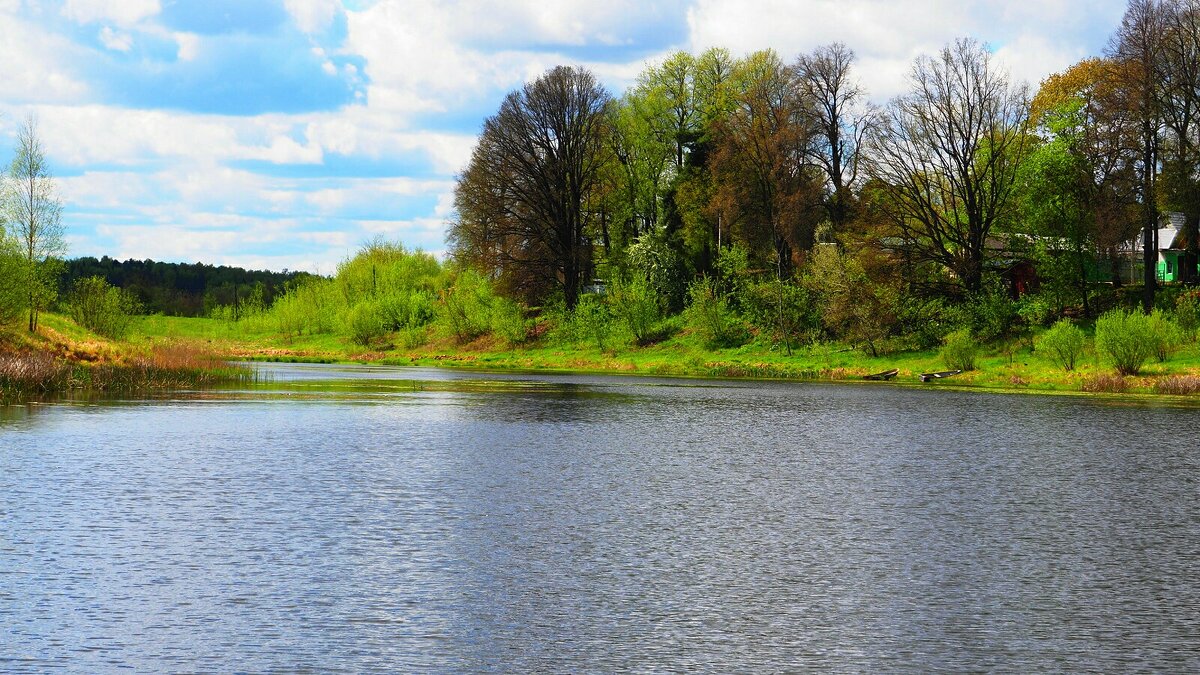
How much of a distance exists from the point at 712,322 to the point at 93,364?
132ft

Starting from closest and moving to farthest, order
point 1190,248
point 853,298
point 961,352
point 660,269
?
point 961,352
point 853,298
point 1190,248
point 660,269

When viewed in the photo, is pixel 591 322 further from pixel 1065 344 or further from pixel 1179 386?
pixel 1179 386

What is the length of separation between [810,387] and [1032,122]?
99.6ft

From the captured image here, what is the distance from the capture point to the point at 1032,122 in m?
74.8

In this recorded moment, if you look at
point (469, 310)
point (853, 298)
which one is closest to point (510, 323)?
point (469, 310)

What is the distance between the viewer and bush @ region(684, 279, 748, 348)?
254 ft

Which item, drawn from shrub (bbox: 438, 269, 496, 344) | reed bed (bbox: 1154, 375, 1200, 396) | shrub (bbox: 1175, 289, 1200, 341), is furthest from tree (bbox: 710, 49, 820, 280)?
A: reed bed (bbox: 1154, 375, 1200, 396)

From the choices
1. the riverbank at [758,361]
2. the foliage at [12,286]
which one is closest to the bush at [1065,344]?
the riverbank at [758,361]

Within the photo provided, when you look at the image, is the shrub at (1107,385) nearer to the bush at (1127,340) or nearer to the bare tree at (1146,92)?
the bush at (1127,340)

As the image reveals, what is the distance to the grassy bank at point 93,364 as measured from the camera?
1731 inches

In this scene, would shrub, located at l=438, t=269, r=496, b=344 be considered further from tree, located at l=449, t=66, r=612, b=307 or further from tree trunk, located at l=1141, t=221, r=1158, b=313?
tree trunk, located at l=1141, t=221, r=1158, b=313

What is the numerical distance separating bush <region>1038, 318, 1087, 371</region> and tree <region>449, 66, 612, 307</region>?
4438 centimetres

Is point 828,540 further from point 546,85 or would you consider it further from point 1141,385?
point 546,85

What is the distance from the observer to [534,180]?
304 ft
